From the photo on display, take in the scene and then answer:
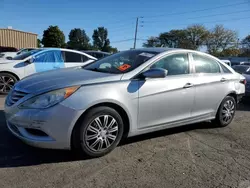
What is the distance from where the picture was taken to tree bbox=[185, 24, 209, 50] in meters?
75.2

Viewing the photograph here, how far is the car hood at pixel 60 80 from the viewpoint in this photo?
3.41 meters

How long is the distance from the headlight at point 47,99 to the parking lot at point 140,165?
0.75 m

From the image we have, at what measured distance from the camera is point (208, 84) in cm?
483

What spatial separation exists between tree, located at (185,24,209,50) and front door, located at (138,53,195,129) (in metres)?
74.1

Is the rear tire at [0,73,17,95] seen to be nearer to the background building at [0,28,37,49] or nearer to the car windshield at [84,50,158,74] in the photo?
the car windshield at [84,50,158,74]

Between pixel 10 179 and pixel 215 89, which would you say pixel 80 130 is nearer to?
pixel 10 179

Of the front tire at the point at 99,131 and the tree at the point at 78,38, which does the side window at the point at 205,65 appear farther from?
the tree at the point at 78,38

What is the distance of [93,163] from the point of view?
137 inches

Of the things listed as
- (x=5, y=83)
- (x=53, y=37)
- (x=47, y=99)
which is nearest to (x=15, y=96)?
(x=47, y=99)

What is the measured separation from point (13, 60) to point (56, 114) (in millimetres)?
5563

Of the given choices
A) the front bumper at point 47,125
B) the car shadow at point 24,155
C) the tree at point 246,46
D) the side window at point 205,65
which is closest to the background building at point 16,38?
the car shadow at point 24,155

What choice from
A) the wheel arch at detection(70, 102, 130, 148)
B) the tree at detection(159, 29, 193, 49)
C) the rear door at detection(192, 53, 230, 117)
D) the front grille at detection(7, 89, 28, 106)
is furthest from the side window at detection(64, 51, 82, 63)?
the tree at detection(159, 29, 193, 49)

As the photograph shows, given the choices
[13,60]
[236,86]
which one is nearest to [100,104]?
[236,86]

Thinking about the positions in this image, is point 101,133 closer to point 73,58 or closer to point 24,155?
point 24,155
